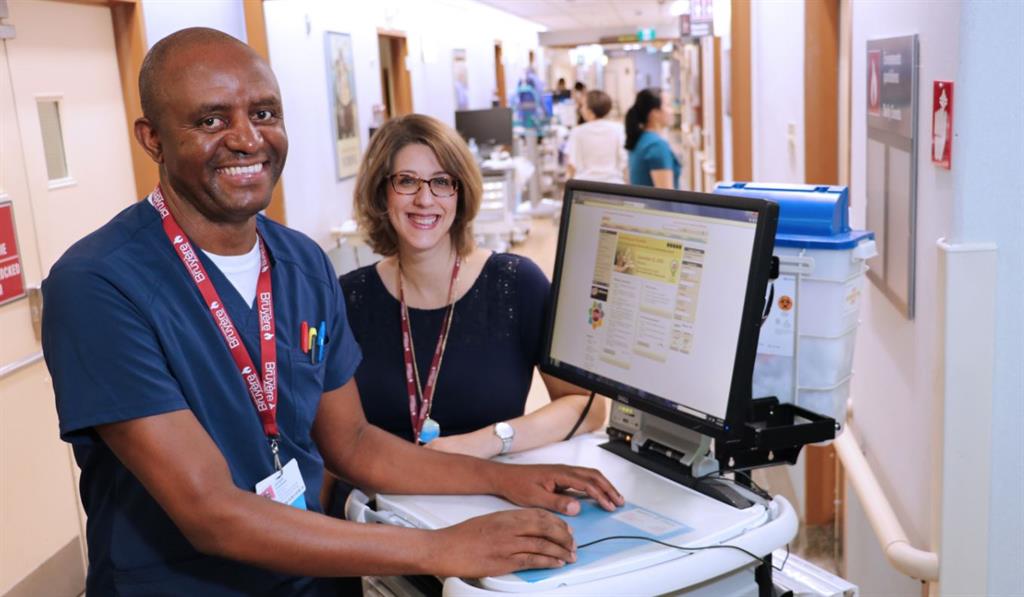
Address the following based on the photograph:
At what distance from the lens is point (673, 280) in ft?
4.99

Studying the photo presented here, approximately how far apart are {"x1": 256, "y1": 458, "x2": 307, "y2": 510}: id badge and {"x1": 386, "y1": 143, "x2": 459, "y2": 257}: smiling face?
0.76m

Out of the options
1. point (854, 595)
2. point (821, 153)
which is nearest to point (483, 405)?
point (854, 595)

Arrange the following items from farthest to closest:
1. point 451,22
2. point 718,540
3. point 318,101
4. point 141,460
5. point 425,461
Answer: point 451,22 → point 318,101 → point 425,461 → point 718,540 → point 141,460

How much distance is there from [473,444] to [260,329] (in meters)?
0.52

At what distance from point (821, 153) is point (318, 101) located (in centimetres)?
448

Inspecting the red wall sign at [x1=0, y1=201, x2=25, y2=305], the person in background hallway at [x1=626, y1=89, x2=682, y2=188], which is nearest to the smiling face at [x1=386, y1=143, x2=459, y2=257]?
the red wall sign at [x1=0, y1=201, x2=25, y2=305]

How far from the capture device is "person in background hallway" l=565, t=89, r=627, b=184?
8.75m

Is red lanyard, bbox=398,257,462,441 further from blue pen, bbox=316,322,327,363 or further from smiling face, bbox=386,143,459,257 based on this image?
blue pen, bbox=316,322,327,363

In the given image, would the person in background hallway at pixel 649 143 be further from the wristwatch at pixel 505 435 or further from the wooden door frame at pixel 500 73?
the wooden door frame at pixel 500 73

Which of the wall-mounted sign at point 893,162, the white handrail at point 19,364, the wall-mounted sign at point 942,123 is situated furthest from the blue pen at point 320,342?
the white handrail at point 19,364

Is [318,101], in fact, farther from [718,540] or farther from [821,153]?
[718,540]

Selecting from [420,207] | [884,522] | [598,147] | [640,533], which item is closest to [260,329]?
[640,533]

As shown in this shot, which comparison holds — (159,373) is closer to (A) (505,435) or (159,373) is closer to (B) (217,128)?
(B) (217,128)

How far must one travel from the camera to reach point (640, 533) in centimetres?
145
